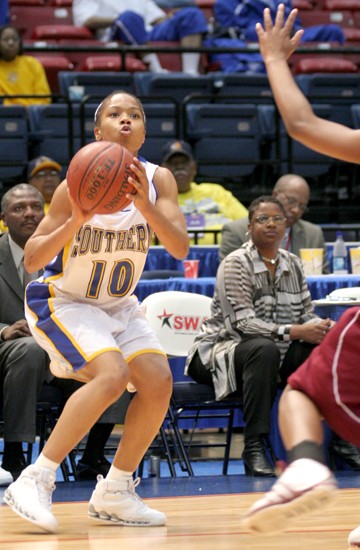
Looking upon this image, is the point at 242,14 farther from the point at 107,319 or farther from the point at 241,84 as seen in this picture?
the point at 107,319

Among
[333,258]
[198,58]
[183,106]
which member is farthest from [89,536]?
[198,58]

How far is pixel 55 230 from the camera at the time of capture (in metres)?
3.99

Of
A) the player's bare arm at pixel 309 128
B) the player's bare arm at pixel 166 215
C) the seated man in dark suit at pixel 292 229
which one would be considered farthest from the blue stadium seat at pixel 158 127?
the player's bare arm at pixel 309 128

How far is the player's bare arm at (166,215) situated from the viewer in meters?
3.92

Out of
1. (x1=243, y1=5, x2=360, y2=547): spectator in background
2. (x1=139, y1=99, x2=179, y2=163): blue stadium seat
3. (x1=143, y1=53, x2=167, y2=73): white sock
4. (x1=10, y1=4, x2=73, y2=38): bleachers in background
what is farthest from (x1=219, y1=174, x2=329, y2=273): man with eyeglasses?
(x1=10, y1=4, x2=73, y2=38): bleachers in background

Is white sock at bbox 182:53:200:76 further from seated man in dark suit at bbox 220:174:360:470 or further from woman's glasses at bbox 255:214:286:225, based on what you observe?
woman's glasses at bbox 255:214:286:225

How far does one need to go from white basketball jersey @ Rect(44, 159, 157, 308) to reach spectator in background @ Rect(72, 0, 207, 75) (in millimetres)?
8117

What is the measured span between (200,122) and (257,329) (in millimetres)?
4829

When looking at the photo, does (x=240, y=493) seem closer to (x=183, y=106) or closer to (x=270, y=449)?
(x=270, y=449)

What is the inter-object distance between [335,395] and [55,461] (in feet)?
4.35

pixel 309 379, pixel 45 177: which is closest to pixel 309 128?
pixel 309 379

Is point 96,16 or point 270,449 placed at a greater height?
point 96,16

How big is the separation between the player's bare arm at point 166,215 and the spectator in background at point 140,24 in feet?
26.0

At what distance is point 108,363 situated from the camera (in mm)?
3922
